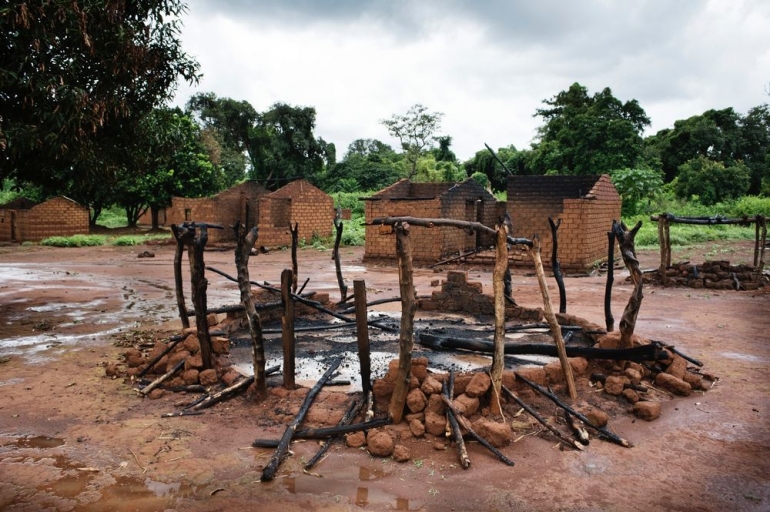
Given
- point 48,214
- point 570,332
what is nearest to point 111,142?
point 570,332

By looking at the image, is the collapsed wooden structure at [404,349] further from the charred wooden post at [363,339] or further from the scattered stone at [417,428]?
the scattered stone at [417,428]

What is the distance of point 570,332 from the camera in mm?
8055

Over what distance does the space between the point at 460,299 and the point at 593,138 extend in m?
24.9

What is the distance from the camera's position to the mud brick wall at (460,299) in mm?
10492

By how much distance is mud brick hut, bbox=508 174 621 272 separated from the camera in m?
16.9

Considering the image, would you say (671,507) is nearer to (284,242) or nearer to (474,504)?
(474,504)

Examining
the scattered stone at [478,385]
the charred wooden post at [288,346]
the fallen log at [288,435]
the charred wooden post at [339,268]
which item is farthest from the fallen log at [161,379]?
the charred wooden post at [339,268]

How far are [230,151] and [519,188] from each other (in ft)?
95.4

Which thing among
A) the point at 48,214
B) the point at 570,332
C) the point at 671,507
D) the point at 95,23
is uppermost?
the point at 95,23

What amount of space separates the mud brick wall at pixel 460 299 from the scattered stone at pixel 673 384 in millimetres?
4037

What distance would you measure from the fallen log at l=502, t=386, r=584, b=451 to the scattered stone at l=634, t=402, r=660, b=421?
1076mm

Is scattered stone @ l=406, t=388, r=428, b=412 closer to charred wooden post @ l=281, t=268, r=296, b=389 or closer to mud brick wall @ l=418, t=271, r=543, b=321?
charred wooden post @ l=281, t=268, r=296, b=389

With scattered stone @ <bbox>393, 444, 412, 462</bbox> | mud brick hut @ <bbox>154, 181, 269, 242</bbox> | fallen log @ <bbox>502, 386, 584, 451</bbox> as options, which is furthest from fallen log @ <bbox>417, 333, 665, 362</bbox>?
mud brick hut @ <bbox>154, 181, 269, 242</bbox>

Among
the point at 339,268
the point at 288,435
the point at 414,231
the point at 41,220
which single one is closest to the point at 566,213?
the point at 414,231
